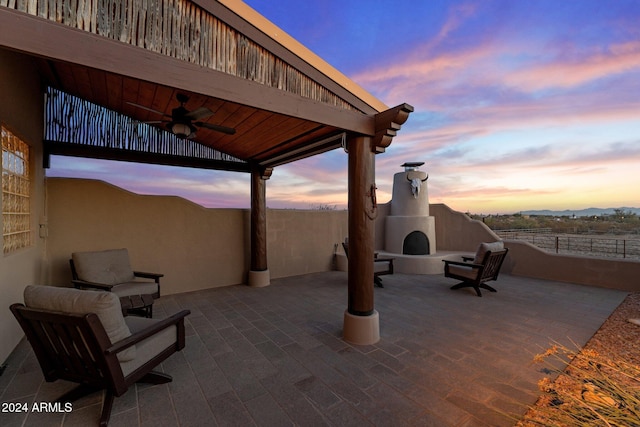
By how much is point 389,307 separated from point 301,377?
7.57ft

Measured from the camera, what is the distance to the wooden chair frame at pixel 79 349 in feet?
5.64

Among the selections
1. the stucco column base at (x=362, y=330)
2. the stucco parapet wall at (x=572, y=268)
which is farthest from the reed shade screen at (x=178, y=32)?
the stucco parapet wall at (x=572, y=268)

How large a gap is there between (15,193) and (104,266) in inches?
58.3

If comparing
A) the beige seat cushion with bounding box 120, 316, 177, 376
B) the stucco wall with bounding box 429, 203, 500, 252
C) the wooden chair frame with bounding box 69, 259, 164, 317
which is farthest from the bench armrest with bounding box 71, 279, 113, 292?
the stucco wall with bounding box 429, 203, 500, 252

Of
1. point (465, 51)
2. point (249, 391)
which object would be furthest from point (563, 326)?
point (465, 51)

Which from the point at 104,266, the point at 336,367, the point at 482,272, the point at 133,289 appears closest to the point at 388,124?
the point at 336,367

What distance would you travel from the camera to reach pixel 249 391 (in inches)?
86.8

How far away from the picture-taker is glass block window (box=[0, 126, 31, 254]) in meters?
2.71

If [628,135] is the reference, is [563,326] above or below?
below

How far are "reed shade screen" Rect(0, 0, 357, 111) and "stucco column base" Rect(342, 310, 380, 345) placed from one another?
257 centimetres

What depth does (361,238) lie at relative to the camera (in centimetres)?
313

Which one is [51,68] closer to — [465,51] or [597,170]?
[465,51]

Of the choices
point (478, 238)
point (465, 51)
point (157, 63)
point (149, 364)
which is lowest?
point (149, 364)

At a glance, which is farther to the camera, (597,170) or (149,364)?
(597,170)
